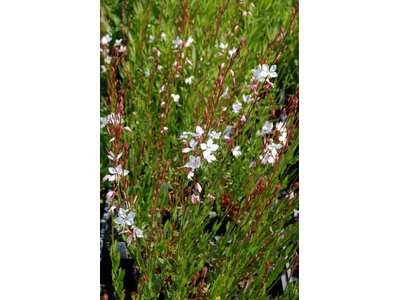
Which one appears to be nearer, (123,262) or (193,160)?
(193,160)

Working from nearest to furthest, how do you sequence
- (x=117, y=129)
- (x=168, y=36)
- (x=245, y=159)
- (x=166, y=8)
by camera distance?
(x=117, y=129)
(x=245, y=159)
(x=168, y=36)
(x=166, y=8)

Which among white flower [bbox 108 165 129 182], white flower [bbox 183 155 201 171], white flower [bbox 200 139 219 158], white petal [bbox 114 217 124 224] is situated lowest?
white petal [bbox 114 217 124 224]

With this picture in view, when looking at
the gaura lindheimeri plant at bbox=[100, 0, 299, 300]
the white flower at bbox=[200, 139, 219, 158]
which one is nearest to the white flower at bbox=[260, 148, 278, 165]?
the gaura lindheimeri plant at bbox=[100, 0, 299, 300]

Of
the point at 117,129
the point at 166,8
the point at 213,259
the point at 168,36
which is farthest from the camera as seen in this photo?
the point at 166,8

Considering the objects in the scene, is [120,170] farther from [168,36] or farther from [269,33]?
[269,33]

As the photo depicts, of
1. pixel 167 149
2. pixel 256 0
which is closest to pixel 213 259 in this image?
pixel 167 149

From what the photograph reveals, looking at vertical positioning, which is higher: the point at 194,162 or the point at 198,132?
the point at 198,132

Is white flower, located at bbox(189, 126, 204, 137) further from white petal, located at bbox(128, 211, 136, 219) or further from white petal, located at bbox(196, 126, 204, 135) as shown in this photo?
white petal, located at bbox(128, 211, 136, 219)

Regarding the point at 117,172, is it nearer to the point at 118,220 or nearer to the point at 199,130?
the point at 118,220

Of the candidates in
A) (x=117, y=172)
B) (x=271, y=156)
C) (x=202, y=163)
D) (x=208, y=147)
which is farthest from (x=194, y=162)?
(x=202, y=163)
